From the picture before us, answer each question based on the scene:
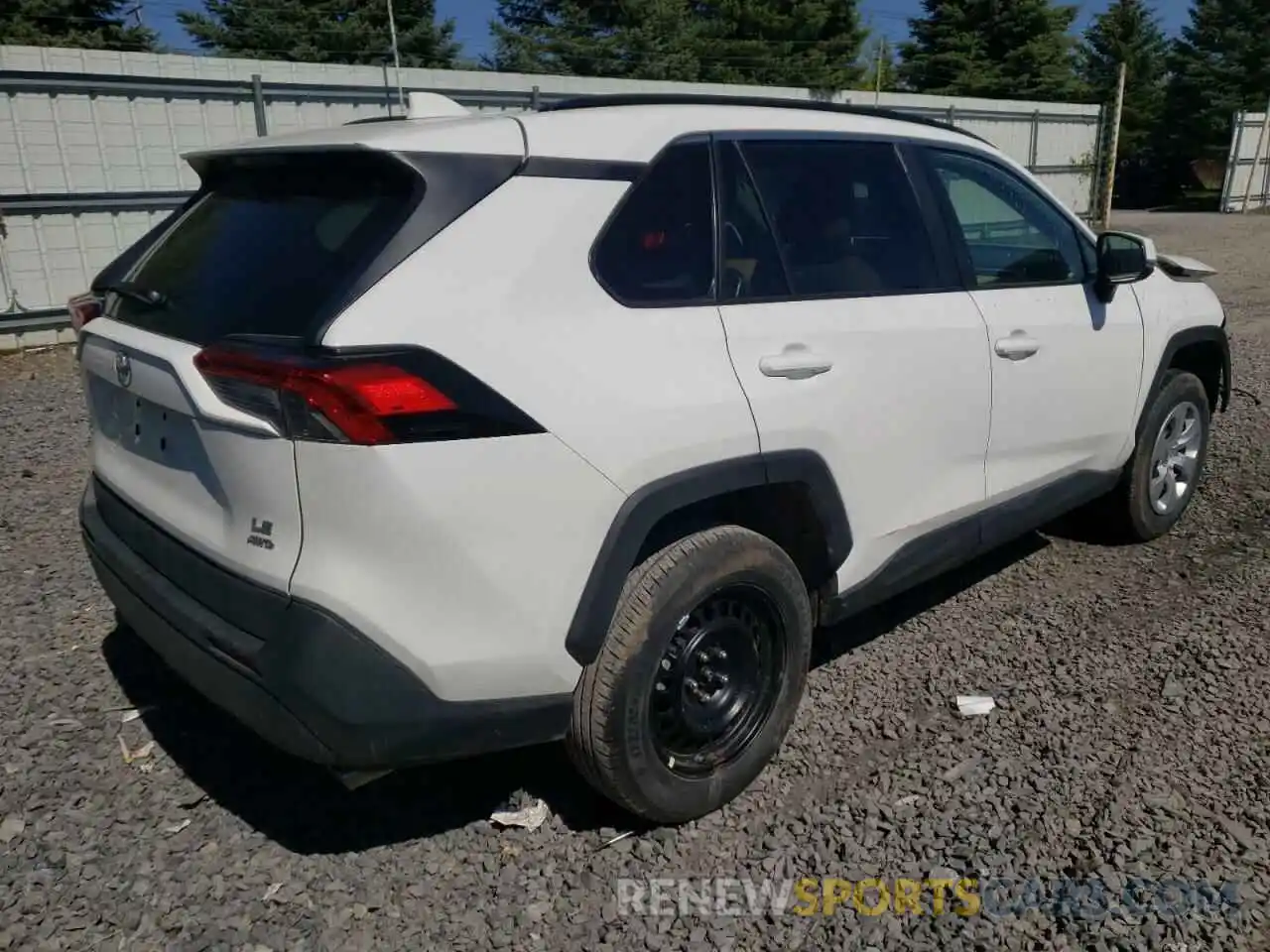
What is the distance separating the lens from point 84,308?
2867 mm

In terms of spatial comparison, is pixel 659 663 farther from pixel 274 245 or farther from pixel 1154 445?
pixel 1154 445

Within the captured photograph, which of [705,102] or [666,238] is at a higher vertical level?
[705,102]

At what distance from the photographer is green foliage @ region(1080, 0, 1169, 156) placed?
35125 mm

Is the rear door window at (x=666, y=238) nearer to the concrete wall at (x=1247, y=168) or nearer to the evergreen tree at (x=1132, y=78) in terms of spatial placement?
the concrete wall at (x=1247, y=168)

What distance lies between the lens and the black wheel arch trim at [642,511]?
7.42ft

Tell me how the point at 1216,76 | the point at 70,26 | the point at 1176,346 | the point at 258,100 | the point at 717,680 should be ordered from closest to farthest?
1. the point at 717,680
2. the point at 1176,346
3. the point at 258,100
4. the point at 70,26
5. the point at 1216,76

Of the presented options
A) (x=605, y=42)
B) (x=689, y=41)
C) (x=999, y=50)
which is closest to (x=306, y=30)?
(x=605, y=42)

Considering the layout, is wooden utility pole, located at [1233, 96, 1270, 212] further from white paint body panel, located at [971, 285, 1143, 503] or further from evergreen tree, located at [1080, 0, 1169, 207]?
white paint body panel, located at [971, 285, 1143, 503]

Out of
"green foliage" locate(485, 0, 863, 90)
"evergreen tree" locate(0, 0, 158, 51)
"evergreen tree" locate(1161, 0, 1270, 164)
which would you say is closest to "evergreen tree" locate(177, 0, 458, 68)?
"evergreen tree" locate(0, 0, 158, 51)

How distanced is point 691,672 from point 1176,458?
10.2ft

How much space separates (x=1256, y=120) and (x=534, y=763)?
31655mm

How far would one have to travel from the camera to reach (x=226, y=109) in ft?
32.5

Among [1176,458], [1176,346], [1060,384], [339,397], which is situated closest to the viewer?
[339,397]

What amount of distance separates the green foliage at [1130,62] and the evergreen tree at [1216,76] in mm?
1413
